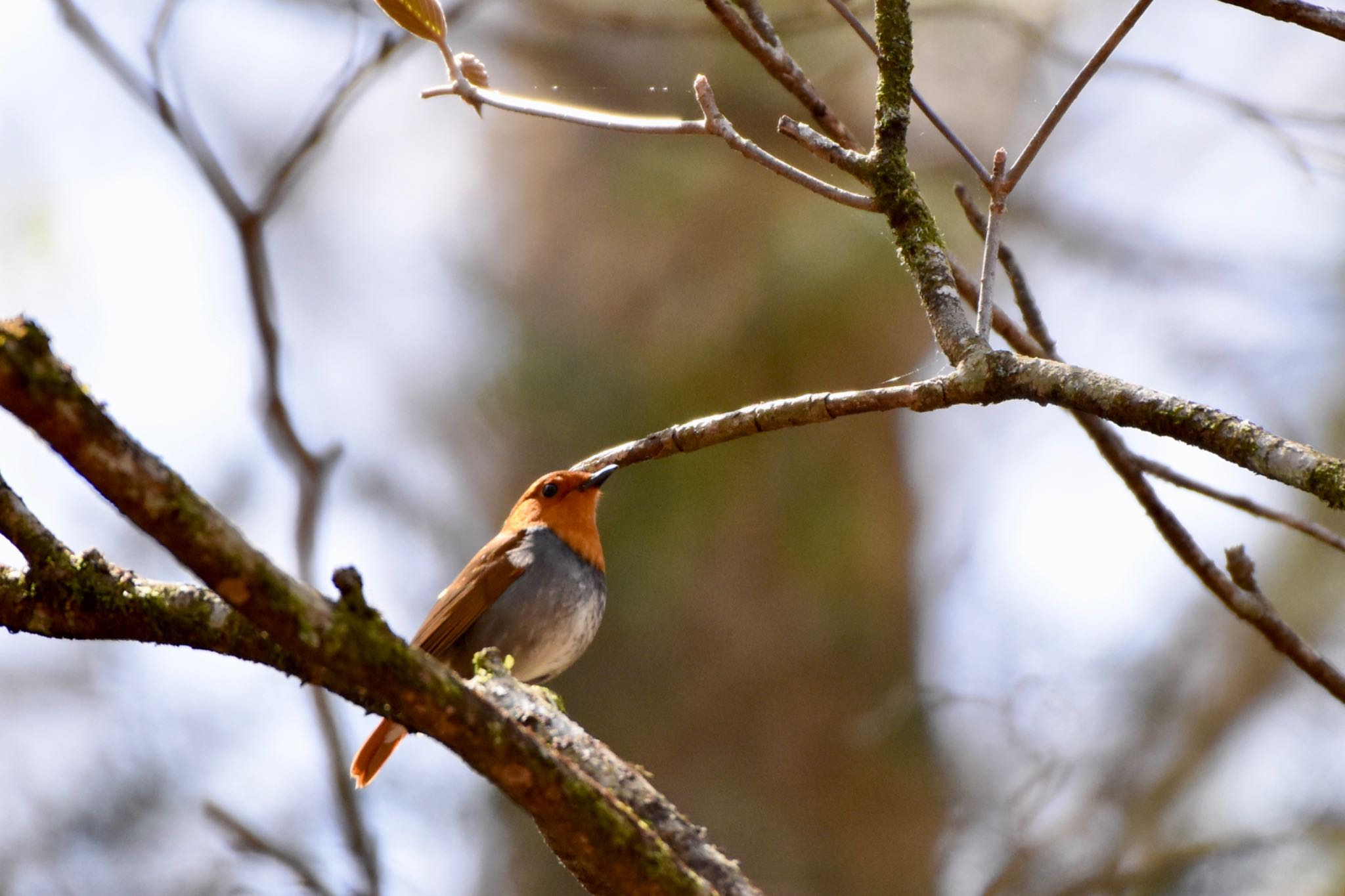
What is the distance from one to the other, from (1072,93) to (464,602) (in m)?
2.57

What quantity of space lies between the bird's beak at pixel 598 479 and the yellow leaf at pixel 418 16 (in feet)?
3.40

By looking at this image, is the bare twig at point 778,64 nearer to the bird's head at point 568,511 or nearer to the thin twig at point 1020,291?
the thin twig at point 1020,291

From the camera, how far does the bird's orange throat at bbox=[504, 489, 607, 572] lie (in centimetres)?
426

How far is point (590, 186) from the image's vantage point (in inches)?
328

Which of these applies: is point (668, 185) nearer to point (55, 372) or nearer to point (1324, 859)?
point (1324, 859)

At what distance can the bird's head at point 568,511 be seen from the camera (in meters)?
4.27

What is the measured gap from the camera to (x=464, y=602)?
3834mm

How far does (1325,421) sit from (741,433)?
22.8 feet

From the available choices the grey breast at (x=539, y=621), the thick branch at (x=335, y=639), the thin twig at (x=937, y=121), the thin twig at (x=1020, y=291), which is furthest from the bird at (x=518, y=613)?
the thick branch at (x=335, y=639)

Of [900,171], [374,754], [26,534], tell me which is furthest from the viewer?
[374,754]

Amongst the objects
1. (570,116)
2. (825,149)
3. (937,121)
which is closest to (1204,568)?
(937,121)

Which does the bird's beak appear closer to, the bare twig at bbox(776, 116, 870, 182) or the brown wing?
the brown wing

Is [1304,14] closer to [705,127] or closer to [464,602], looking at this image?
[705,127]

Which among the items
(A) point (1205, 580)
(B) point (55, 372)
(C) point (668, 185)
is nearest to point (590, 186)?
(C) point (668, 185)
